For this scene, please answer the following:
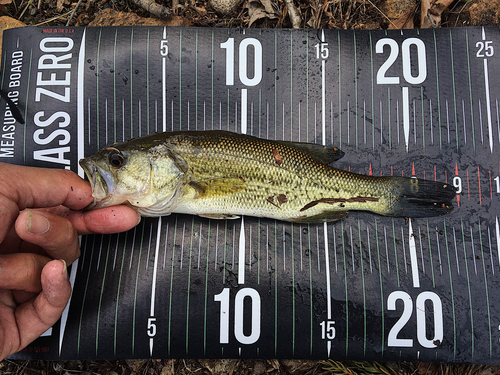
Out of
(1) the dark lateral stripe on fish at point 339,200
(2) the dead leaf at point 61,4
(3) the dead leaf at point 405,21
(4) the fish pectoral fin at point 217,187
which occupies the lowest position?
(1) the dark lateral stripe on fish at point 339,200

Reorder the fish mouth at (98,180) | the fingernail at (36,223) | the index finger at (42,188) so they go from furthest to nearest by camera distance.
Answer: the fish mouth at (98,180), the index finger at (42,188), the fingernail at (36,223)

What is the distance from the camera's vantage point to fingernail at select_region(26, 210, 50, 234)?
2334 mm

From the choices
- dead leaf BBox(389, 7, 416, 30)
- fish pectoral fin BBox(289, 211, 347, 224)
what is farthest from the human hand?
dead leaf BBox(389, 7, 416, 30)

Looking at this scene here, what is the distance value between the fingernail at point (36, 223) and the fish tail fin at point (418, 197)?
3.21 meters

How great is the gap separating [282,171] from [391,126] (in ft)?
4.87

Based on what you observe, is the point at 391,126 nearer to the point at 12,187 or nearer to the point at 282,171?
the point at 282,171

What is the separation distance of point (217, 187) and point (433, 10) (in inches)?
136

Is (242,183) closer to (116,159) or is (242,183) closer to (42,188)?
(116,159)

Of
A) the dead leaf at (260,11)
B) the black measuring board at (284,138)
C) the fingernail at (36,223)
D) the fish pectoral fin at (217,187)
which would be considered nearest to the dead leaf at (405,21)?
the black measuring board at (284,138)

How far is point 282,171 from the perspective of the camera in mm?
3197

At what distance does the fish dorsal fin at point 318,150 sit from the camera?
11.2 ft

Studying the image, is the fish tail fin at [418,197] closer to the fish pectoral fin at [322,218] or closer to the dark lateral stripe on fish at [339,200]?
the dark lateral stripe on fish at [339,200]

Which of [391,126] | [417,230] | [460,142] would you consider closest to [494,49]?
[460,142]

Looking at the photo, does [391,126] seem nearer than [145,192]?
No
